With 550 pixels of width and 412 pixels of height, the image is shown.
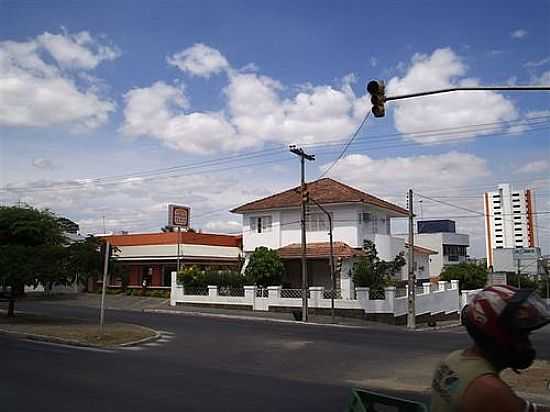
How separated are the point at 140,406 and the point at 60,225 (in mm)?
24739

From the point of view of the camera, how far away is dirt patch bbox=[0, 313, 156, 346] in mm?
19438

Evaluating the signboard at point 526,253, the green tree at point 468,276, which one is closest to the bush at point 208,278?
the green tree at point 468,276

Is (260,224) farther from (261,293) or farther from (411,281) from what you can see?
(411,281)

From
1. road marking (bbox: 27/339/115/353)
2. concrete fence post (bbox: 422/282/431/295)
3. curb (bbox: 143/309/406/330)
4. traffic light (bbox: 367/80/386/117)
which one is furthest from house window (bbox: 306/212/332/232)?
traffic light (bbox: 367/80/386/117)

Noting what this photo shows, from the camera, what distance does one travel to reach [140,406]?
9500mm

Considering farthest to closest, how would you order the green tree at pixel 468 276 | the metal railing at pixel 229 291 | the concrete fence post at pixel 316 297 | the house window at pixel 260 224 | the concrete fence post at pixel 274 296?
1. the green tree at pixel 468 276
2. the house window at pixel 260 224
3. the metal railing at pixel 229 291
4. the concrete fence post at pixel 274 296
5. the concrete fence post at pixel 316 297

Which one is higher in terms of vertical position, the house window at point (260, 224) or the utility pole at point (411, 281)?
the house window at point (260, 224)

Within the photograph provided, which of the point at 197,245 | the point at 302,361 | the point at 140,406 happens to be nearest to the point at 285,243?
the point at 197,245

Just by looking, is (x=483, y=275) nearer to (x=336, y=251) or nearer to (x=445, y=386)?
(x=336, y=251)

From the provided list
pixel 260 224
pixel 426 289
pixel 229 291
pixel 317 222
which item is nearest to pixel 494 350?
pixel 229 291

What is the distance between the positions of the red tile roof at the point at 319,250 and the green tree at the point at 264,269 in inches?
74.9

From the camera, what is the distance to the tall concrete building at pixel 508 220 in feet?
182

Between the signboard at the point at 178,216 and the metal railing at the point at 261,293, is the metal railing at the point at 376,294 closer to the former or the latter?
the metal railing at the point at 261,293

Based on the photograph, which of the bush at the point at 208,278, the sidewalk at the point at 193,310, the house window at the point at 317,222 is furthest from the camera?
the house window at the point at 317,222
